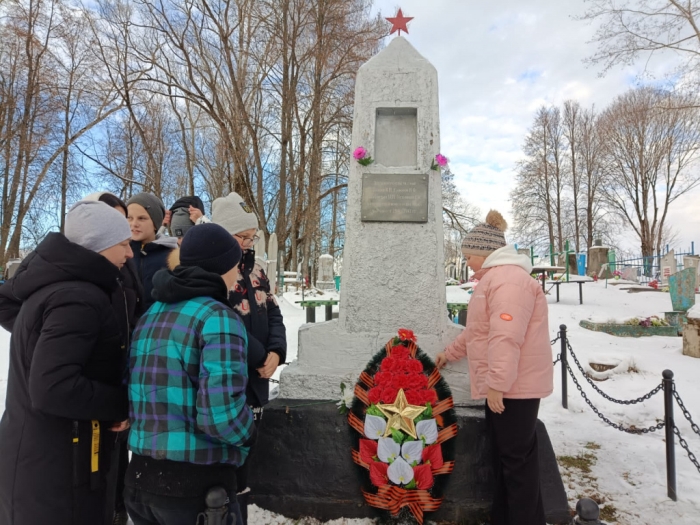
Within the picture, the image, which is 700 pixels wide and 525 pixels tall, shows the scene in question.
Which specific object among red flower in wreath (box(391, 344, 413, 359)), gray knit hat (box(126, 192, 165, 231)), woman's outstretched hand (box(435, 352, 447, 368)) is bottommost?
woman's outstretched hand (box(435, 352, 447, 368))

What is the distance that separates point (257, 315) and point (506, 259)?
1.34 metres

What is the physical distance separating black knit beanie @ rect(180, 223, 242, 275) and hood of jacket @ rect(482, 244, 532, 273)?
1.40 meters

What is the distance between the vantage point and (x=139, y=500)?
1496mm

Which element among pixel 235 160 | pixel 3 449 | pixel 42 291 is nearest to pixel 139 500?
pixel 3 449

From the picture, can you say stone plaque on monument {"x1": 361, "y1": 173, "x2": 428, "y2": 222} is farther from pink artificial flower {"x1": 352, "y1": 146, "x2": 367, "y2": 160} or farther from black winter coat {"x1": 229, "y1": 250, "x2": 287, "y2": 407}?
black winter coat {"x1": 229, "y1": 250, "x2": 287, "y2": 407}

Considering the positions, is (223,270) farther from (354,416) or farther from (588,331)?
(588,331)

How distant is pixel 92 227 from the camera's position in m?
1.73

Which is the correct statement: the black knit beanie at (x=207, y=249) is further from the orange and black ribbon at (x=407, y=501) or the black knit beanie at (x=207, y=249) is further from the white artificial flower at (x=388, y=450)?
the orange and black ribbon at (x=407, y=501)

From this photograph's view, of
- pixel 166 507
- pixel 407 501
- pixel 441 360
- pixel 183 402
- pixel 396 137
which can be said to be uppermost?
pixel 396 137

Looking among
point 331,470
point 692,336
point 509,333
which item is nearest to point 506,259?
point 509,333

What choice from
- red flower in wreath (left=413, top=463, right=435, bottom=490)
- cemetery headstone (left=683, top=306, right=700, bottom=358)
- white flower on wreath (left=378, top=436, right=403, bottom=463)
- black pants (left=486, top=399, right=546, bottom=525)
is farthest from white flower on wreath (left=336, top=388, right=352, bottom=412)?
cemetery headstone (left=683, top=306, right=700, bottom=358)

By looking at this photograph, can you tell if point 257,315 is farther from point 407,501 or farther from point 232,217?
point 407,501

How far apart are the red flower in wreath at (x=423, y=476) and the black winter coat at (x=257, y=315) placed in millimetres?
961

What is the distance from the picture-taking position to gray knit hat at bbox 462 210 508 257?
248 centimetres
